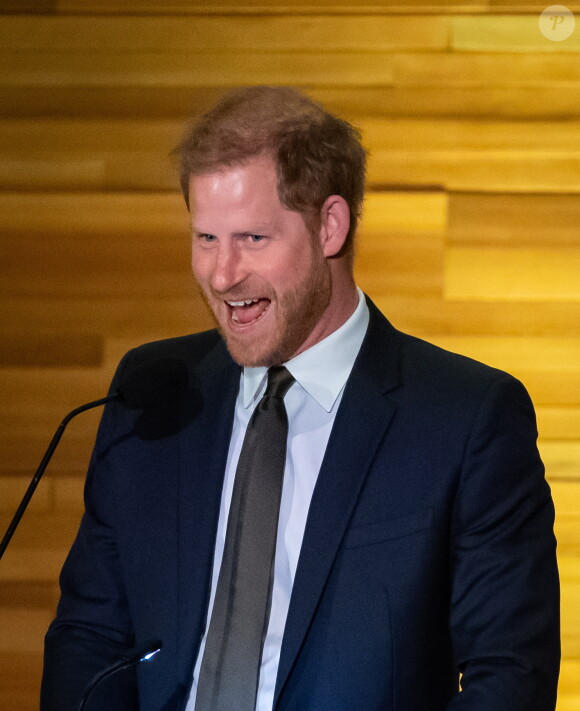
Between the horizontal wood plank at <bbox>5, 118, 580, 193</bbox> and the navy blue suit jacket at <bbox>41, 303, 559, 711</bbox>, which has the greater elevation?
the horizontal wood plank at <bbox>5, 118, 580, 193</bbox>

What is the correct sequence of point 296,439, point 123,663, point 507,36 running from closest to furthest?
point 123,663, point 296,439, point 507,36

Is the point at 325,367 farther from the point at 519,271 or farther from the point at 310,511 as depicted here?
the point at 519,271

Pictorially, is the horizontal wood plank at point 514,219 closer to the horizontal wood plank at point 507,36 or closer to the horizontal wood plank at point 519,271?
the horizontal wood plank at point 519,271

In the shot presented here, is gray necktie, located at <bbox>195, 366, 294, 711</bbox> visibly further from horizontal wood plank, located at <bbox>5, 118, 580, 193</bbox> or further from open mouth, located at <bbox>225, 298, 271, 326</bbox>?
horizontal wood plank, located at <bbox>5, 118, 580, 193</bbox>

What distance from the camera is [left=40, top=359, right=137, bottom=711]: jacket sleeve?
154cm

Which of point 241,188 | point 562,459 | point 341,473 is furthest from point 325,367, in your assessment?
point 562,459

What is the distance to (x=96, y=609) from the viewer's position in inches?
62.8

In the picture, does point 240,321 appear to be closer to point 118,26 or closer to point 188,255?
point 188,255

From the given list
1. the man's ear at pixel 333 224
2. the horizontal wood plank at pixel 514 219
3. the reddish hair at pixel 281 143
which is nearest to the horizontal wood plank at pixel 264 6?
the horizontal wood plank at pixel 514 219

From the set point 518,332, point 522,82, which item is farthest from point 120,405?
point 522,82

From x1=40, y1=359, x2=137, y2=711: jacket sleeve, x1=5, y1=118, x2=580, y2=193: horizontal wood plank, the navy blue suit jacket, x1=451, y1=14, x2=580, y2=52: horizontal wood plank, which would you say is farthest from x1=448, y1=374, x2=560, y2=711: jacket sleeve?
x1=451, y1=14, x2=580, y2=52: horizontal wood plank

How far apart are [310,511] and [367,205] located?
895 mm

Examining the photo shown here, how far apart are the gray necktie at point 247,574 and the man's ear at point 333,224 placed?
9.6 inches

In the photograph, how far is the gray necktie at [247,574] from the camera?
1423mm
